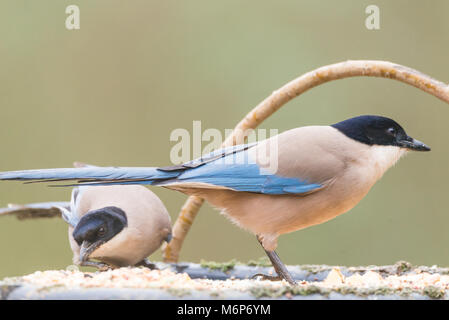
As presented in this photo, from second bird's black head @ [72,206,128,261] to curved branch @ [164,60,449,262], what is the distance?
0.36m

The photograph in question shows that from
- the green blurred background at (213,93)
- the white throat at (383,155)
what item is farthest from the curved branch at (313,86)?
the green blurred background at (213,93)

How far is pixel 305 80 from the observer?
2775 millimetres

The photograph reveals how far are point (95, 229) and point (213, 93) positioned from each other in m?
3.00

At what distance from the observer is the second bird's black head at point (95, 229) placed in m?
2.59

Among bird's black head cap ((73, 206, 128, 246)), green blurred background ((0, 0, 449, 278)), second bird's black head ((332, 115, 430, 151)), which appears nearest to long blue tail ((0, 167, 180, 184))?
bird's black head cap ((73, 206, 128, 246))

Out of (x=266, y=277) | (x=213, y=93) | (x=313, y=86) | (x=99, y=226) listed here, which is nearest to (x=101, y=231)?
(x=99, y=226)

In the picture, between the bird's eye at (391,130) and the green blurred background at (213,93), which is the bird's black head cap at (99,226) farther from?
the green blurred background at (213,93)

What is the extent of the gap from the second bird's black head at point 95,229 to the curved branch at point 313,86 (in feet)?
1.17

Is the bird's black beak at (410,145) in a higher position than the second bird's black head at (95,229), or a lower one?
higher

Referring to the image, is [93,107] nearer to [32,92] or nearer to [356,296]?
[32,92]

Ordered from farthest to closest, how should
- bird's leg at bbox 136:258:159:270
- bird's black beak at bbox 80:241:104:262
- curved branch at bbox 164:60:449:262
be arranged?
bird's leg at bbox 136:258:159:270, bird's black beak at bbox 80:241:104:262, curved branch at bbox 164:60:449:262

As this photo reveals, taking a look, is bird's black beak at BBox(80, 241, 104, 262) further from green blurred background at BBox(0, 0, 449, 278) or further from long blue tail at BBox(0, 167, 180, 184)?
green blurred background at BBox(0, 0, 449, 278)

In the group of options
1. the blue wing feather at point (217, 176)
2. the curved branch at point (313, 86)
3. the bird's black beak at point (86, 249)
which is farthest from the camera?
the bird's black beak at point (86, 249)

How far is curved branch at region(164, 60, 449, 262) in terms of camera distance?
2.49 metres
